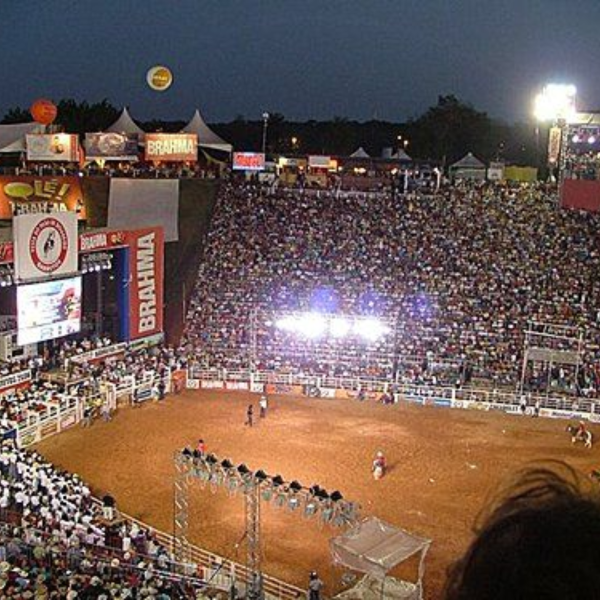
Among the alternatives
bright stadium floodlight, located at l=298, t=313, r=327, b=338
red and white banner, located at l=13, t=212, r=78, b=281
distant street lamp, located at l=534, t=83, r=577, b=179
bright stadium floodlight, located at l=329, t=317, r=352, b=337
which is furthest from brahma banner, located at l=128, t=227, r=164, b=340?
distant street lamp, located at l=534, t=83, r=577, b=179

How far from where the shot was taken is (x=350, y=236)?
149 feet

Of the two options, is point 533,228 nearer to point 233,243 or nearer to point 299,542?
point 233,243

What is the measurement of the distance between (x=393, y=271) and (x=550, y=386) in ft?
37.0

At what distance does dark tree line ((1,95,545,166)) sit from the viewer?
85.6m

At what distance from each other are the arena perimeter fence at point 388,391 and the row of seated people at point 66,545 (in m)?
13.3

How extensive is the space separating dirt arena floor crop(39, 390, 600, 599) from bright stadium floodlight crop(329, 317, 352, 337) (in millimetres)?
3604

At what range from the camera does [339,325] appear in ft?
118

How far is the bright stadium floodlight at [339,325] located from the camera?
117 ft

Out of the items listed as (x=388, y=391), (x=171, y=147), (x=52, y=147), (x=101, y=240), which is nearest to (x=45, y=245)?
(x=101, y=240)

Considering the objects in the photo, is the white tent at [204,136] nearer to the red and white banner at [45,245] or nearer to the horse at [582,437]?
the red and white banner at [45,245]

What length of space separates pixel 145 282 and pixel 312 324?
26.9ft

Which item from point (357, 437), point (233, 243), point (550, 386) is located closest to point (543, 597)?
point (357, 437)

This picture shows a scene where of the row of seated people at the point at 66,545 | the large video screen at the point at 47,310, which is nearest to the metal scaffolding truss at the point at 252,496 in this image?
the row of seated people at the point at 66,545

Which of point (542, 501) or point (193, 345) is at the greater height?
point (542, 501)
